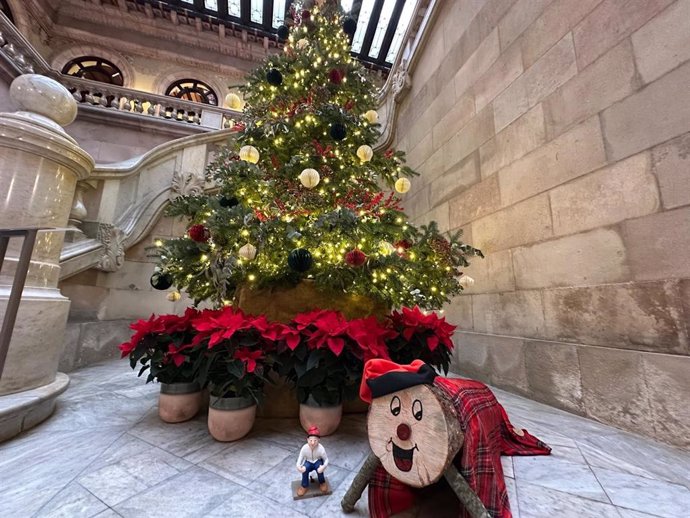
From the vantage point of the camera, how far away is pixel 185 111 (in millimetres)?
8805

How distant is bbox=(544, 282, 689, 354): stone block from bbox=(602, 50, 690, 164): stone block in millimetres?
1016

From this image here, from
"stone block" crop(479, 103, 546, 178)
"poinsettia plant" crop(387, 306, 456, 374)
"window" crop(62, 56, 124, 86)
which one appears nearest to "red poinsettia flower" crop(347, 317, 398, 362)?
"poinsettia plant" crop(387, 306, 456, 374)

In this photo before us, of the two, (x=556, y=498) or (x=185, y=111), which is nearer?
(x=556, y=498)

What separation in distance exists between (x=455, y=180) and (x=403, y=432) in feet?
12.4

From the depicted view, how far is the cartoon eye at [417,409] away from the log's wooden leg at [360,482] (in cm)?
30

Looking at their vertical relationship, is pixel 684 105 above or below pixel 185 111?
below

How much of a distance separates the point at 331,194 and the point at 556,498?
2.66m

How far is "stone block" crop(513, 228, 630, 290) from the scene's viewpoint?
222 centimetres

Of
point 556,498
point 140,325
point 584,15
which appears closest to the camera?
point 556,498

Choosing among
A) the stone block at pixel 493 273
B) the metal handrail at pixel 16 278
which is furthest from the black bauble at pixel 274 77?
the stone block at pixel 493 273

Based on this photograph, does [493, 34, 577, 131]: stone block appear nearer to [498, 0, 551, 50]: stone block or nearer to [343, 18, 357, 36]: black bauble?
[498, 0, 551, 50]: stone block

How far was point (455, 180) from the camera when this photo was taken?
4.11 m

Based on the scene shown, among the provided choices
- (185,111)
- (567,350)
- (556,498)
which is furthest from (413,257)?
(185,111)

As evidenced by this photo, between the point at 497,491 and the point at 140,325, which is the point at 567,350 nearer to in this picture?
the point at 497,491
